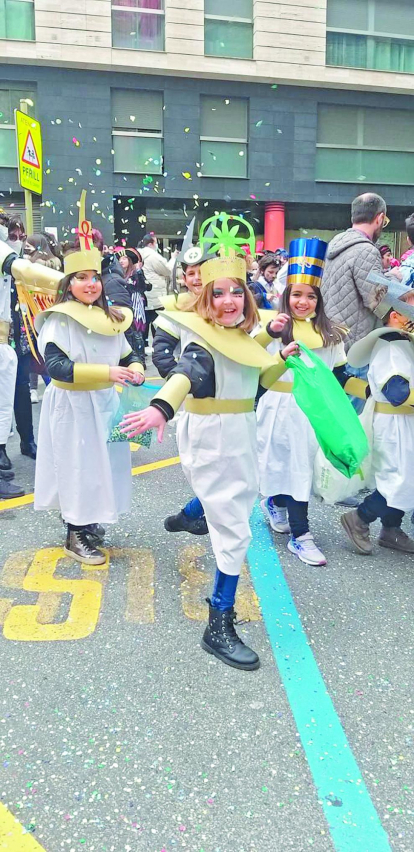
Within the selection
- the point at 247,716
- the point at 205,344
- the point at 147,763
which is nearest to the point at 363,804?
the point at 247,716

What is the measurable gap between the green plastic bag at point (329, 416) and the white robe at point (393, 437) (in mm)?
647

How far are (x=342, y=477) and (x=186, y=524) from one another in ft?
2.97

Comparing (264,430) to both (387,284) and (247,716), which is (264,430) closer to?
(387,284)

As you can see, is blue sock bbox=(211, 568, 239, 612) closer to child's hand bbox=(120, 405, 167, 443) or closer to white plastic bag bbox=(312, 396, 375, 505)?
child's hand bbox=(120, 405, 167, 443)

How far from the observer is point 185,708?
8.07 ft

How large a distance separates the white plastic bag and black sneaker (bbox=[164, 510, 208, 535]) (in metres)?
0.70

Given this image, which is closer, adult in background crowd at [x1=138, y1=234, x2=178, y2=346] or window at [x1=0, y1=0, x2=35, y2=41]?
adult in background crowd at [x1=138, y1=234, x2=178, y2=346]

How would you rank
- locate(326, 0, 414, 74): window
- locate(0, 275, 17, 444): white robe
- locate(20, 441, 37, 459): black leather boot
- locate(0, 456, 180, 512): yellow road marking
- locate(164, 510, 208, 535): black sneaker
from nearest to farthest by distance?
locate(164, 510, 208, 535): black sneaker → locate(0, 456, 180, 512): yellow road marking → locate(0, 275, 17, 444): white robe → locate(20, 441, 37, 459): black leather boot → locate(326, 0, 414, 74): window

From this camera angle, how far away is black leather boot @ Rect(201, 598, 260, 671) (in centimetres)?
274

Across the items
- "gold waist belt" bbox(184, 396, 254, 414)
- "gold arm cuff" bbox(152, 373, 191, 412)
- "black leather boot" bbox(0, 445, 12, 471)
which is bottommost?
"black leather boot" bbox(0, 445, 12, 471)

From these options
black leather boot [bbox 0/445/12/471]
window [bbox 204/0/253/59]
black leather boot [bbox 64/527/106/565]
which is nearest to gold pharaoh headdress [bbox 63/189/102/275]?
black leather boot [bbox 64/527/106/565]

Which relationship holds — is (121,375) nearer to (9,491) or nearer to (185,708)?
(185,708)

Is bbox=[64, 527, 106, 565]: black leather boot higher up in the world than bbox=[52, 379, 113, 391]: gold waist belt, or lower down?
lower down

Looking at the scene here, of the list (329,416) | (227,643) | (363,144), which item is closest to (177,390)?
(329,416)
